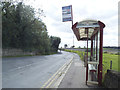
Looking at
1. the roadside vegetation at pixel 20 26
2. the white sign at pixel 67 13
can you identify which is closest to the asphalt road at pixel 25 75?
the white sign at pixel 67 13

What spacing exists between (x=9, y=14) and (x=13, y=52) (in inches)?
374

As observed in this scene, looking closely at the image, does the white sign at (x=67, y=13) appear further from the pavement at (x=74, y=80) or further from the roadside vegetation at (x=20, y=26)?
the roadside vegetation at (x=20, y=26)

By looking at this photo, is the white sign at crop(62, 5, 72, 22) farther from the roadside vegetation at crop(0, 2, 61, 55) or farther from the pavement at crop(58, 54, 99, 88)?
the roadside vegetation at crop(0, 2, 61, 55)

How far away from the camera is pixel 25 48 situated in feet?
117

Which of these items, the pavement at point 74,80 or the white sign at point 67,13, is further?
the white sign at point 67,13

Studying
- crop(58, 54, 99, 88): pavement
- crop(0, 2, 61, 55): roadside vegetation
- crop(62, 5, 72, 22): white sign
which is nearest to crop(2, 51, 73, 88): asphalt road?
crop(58, 54, 99, 88): pavement

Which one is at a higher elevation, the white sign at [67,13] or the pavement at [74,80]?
the white sign at [67,13]

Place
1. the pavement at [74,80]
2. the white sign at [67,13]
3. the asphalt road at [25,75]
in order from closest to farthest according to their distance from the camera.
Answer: the pavement at [74,80] → the asphalt road at [25,75] → the white sign at [67,13]

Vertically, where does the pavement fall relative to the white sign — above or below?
below

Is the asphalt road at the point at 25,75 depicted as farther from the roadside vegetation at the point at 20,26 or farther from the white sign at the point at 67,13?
the roadside vegetation at the point at 20,26

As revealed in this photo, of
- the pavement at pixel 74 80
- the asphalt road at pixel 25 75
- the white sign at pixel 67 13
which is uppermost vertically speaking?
the white sign at pixel 67 13

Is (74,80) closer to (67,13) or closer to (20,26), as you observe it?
(67,13)

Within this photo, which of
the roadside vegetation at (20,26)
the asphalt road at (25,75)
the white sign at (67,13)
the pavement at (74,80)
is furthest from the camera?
the roadside vegetation at (20,26)

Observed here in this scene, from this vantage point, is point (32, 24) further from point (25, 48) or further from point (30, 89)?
point (30, 89)
